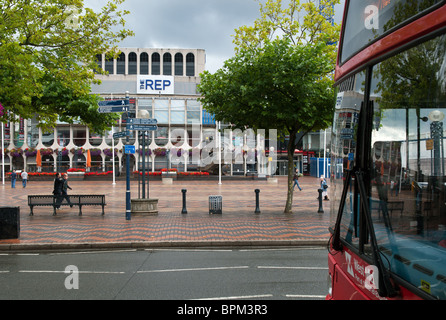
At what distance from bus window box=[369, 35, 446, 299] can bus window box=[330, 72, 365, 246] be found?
27 centimetres

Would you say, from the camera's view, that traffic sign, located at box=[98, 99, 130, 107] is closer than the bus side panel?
No

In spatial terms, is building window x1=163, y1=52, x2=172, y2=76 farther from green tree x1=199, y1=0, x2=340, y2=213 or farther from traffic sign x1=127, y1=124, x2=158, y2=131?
traffic sign x1=127, y1=124, x2=158, y2=131

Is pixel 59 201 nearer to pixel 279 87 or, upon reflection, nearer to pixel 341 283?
pixel 279 87

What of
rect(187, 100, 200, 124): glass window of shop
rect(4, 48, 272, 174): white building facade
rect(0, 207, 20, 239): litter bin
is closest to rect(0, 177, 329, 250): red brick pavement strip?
rect(0, 207, 20, 239): litter bin

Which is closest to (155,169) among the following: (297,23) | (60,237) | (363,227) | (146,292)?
(297,23)

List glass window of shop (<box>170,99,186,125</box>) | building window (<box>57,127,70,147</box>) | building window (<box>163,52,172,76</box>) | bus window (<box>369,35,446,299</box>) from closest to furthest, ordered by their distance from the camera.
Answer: bus window (<box>369,35,446,299</box>) < building window (<box>57,127,70,147</box>) < glass window of shop (<box>170,99,186,125</box>) < building window (<box>163,52,172,76</box>)

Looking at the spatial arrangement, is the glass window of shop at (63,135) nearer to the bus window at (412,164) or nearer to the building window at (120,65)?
the building window at (120,65)

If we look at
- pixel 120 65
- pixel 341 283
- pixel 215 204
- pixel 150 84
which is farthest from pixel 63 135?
pixel 341 283

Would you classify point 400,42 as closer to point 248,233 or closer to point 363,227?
point 363,227

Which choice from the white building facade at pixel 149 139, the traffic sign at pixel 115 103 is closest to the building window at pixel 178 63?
the white building facade at pixel 149 139

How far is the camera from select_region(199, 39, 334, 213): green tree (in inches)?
564

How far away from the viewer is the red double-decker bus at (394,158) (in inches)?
91.5

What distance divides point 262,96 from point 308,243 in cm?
641

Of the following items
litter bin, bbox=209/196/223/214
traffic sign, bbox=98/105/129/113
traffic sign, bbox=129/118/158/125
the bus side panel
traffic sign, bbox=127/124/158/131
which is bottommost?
litter bin, bbox=209/196/223/214
